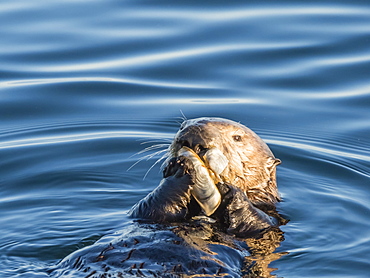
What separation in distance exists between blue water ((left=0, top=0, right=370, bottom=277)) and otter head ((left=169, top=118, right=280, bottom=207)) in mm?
353

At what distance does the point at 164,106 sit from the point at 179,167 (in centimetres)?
356

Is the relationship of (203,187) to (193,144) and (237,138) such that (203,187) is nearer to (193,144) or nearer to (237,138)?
(193,144)

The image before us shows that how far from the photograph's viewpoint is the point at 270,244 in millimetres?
5676

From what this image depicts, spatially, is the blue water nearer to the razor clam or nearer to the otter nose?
the razor clam

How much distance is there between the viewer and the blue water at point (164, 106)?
6121 millimetres

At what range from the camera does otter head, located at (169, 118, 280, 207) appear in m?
5.74

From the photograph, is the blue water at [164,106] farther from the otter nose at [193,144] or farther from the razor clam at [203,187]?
the otter nose at [193,144]

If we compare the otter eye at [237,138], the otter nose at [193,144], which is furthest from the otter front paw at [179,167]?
the otter eye at [237,138]

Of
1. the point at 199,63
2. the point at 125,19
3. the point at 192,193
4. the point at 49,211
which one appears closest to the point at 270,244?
the point at 192,193

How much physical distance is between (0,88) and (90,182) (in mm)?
2954

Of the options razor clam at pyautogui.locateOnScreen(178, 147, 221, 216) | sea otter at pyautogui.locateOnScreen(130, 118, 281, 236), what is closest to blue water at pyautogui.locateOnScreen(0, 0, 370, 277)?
sea otter at pyautogui.locateOnScreen(130, 118, 281, 236)

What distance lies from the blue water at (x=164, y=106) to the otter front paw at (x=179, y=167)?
0.75m

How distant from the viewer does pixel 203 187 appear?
561 cm

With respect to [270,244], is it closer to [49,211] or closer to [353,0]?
[49,211]
